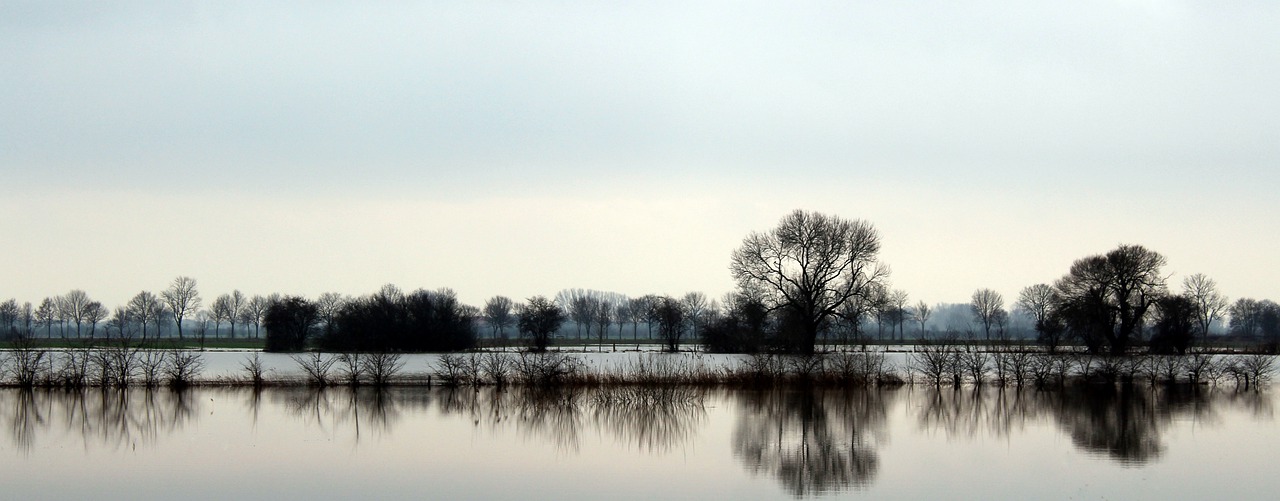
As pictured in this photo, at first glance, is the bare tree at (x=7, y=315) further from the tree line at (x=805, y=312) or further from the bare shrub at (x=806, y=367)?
the bare shrub at (x=806, y=367)

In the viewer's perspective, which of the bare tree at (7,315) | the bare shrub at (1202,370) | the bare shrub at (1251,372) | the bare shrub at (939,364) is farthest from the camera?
the bare tree at (7,315)

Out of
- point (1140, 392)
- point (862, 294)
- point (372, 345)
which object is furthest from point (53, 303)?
point (1140, 392)

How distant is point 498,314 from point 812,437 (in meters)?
99.9

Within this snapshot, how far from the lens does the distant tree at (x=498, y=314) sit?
118 metres

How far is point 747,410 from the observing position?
28.1 m

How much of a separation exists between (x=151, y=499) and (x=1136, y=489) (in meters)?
13.8

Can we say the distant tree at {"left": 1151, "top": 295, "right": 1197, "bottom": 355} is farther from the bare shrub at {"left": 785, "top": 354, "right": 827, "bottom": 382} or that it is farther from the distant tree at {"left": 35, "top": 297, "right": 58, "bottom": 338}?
the distant tree at {"left": 35, "top": 297, "right": 58, "bottom": 338}

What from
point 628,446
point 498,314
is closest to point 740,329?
point 628,446

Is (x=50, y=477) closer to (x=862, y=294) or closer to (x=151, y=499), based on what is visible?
(x=151, y=499)

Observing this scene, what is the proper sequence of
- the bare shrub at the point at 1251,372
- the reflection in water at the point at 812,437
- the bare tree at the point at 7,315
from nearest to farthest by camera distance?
the reflection in water at the point at 812,437 → the bare shrub at the point at 1251,372 → the bare tree at the point at 7,315

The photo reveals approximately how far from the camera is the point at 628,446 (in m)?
21.1

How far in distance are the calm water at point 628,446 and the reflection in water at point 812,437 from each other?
0.07 m

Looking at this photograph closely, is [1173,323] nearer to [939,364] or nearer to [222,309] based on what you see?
[939,364]

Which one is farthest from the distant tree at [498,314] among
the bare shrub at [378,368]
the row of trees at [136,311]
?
the bare shrub at [378,368]
